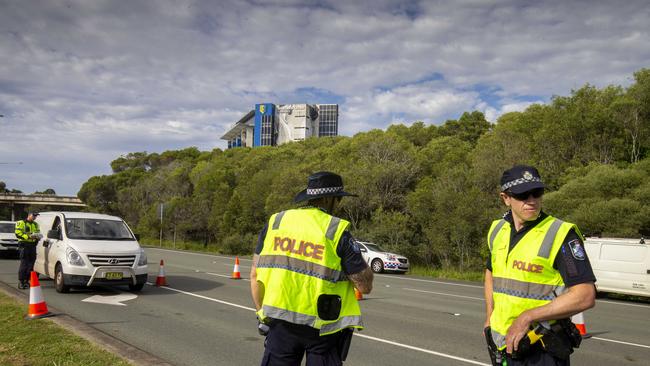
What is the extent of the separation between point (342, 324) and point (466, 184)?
26167 mm

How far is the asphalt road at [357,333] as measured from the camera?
7.00 meters

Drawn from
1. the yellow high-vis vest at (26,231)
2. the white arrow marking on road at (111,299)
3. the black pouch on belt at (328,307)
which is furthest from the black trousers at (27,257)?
the black pouch on belt at (328,307)

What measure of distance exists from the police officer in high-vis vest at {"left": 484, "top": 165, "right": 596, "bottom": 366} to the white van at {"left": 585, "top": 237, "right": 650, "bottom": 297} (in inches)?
596

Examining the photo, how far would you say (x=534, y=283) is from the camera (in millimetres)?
2996

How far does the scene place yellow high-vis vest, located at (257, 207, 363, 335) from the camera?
3.19 metres

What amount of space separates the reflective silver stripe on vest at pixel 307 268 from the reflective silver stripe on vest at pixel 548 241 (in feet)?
3.85

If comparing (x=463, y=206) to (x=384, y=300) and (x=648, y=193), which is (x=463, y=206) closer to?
(x=648, y=193)

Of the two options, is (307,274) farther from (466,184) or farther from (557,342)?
(466,184)

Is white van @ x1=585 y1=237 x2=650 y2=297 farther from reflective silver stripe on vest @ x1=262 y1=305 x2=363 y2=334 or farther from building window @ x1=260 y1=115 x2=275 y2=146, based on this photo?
building window @ x1=260 y1=115 x2=275 y2=146

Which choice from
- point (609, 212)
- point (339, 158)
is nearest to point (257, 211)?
point (339, 158)

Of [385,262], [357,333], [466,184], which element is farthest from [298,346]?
[466,184]

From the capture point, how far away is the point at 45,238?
506 inches

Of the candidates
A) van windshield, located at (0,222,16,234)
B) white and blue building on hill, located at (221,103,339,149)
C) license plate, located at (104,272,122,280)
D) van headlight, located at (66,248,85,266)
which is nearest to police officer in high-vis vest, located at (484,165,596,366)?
license plate, located at (104,272,122,280)

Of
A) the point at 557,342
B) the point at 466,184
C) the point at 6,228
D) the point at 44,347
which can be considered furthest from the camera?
the point at 466,184
